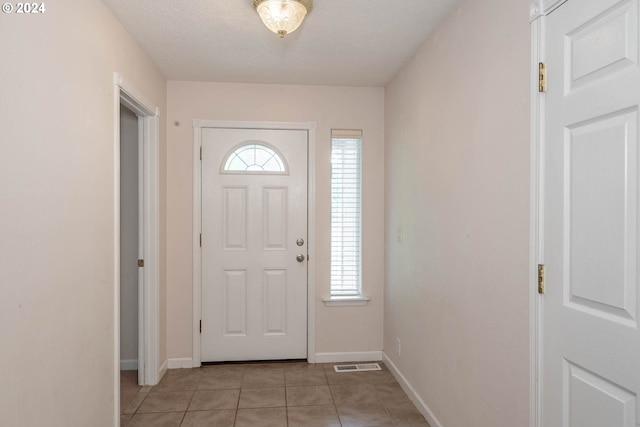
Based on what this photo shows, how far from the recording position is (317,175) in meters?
3.29

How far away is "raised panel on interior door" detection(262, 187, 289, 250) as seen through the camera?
10.7 ft

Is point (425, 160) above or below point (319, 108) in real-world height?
below

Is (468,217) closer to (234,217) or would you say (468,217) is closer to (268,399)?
(268,399)

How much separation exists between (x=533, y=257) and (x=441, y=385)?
1168 millimetres

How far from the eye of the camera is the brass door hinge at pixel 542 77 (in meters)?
1.34

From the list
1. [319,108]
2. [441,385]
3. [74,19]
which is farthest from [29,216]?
[319,108]

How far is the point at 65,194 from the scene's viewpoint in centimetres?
159

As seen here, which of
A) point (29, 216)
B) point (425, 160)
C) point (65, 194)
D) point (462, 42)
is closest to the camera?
point (29, 216)

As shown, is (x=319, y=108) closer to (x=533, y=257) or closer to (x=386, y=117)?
(x=386, y=117)

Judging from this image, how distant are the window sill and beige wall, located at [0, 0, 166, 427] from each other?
1.74 meters

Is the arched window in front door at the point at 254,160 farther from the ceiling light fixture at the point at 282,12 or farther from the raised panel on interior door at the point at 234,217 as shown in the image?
the ceiling light fixture at the point at 282,12

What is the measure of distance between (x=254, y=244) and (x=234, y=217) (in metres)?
0.29

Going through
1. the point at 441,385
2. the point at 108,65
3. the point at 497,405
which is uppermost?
the point at 108,65

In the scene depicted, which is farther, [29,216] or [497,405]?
[497,405]
